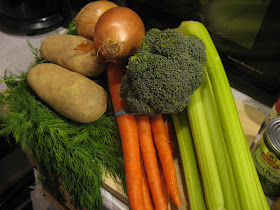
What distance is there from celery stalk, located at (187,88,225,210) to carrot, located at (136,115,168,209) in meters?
0.12

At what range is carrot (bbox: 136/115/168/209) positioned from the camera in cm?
65

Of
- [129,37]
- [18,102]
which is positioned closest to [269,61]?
[129,37]

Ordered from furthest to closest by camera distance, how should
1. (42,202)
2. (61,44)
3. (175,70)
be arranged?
(42,202) < (61,44) < (175,70)

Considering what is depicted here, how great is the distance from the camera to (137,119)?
0.75 metres

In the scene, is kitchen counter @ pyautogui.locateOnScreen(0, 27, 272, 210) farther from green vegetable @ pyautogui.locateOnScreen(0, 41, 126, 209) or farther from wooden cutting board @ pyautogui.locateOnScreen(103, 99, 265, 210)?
green vegetable @ pyautogui.locateOnScreen(0, 41, 126, 209)

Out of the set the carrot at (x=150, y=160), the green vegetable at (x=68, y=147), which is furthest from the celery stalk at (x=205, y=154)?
the green vegetable at (x=68, y=147)

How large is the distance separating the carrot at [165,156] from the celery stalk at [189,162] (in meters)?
0.03

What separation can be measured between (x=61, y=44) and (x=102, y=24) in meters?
0.20

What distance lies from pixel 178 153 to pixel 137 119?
161mm

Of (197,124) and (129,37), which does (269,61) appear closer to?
(197,124)

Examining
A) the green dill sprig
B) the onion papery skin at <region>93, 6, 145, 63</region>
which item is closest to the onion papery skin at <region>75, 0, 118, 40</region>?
the onion papery skin at <region>93, 6, 145, 63</region>

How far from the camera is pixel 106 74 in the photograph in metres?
0.89

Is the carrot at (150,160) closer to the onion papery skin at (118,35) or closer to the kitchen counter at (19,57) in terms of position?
the onion papery skin at (118,35)

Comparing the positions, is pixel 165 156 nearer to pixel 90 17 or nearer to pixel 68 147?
pixel 68 147
